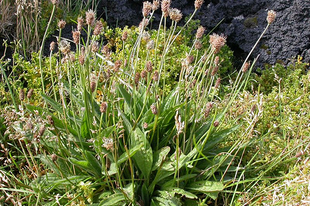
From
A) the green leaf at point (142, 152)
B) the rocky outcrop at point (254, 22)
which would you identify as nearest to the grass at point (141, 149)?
the green leaf at point (142, 152)

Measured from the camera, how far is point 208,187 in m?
2.10

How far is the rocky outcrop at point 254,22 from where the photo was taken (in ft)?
12.6

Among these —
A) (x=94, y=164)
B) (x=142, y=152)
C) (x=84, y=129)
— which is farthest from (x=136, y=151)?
(x=84, y=129)

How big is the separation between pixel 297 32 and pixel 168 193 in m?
2.59

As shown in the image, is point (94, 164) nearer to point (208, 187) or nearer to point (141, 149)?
point (141, 149)

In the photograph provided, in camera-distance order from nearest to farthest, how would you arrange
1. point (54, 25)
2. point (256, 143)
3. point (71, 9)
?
point (256, 143)
point (54, 25)
point (71, 9)

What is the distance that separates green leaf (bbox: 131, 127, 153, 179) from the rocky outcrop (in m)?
2.29

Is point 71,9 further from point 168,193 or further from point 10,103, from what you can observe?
point 168,193

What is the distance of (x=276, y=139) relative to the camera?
274cm

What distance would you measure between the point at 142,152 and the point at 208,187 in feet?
1.40

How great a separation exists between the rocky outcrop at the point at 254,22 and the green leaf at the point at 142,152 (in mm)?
2288

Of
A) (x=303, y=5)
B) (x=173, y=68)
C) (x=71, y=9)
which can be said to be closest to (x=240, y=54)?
(x=303, y=5)

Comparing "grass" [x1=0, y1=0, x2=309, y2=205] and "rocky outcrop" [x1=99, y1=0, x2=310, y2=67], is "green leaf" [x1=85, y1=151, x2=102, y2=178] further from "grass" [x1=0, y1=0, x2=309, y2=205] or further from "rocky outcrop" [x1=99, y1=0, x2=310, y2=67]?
"rocky outcrop" [x1=99, y1=0, x2=310, y2=67]

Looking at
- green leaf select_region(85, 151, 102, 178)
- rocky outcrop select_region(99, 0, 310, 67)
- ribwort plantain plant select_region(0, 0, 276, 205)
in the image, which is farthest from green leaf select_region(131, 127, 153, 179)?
rocky outcrop select_region(99, 0, 310, 67)
